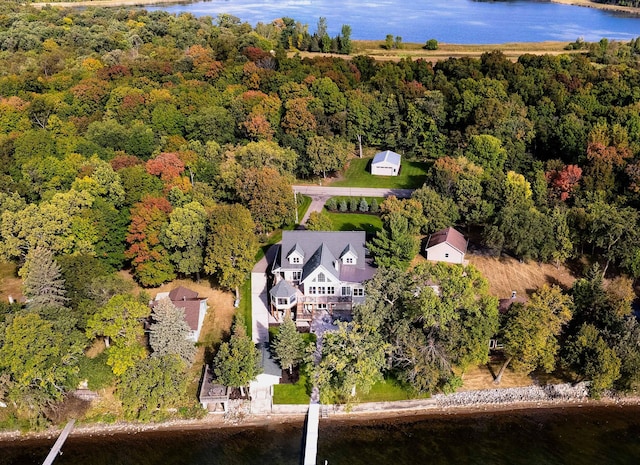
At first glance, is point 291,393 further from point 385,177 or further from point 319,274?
point 385,177

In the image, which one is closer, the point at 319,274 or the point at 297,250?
the point at 319,274

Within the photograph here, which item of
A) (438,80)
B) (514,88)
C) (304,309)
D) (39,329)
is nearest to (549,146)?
(514,88)

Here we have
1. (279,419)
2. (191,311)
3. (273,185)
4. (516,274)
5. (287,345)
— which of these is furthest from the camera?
(273,185)

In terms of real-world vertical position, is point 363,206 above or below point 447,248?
above

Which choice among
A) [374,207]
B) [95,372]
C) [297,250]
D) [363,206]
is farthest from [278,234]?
[95,372]

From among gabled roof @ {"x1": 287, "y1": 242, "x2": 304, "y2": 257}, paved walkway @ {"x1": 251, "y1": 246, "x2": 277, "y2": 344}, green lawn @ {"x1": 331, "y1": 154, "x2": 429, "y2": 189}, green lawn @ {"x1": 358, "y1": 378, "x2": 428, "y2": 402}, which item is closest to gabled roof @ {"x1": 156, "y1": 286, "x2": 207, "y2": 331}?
paved walkway @ {"x1": 251, "y1": 246, "x2": 277, "y2": 344}
